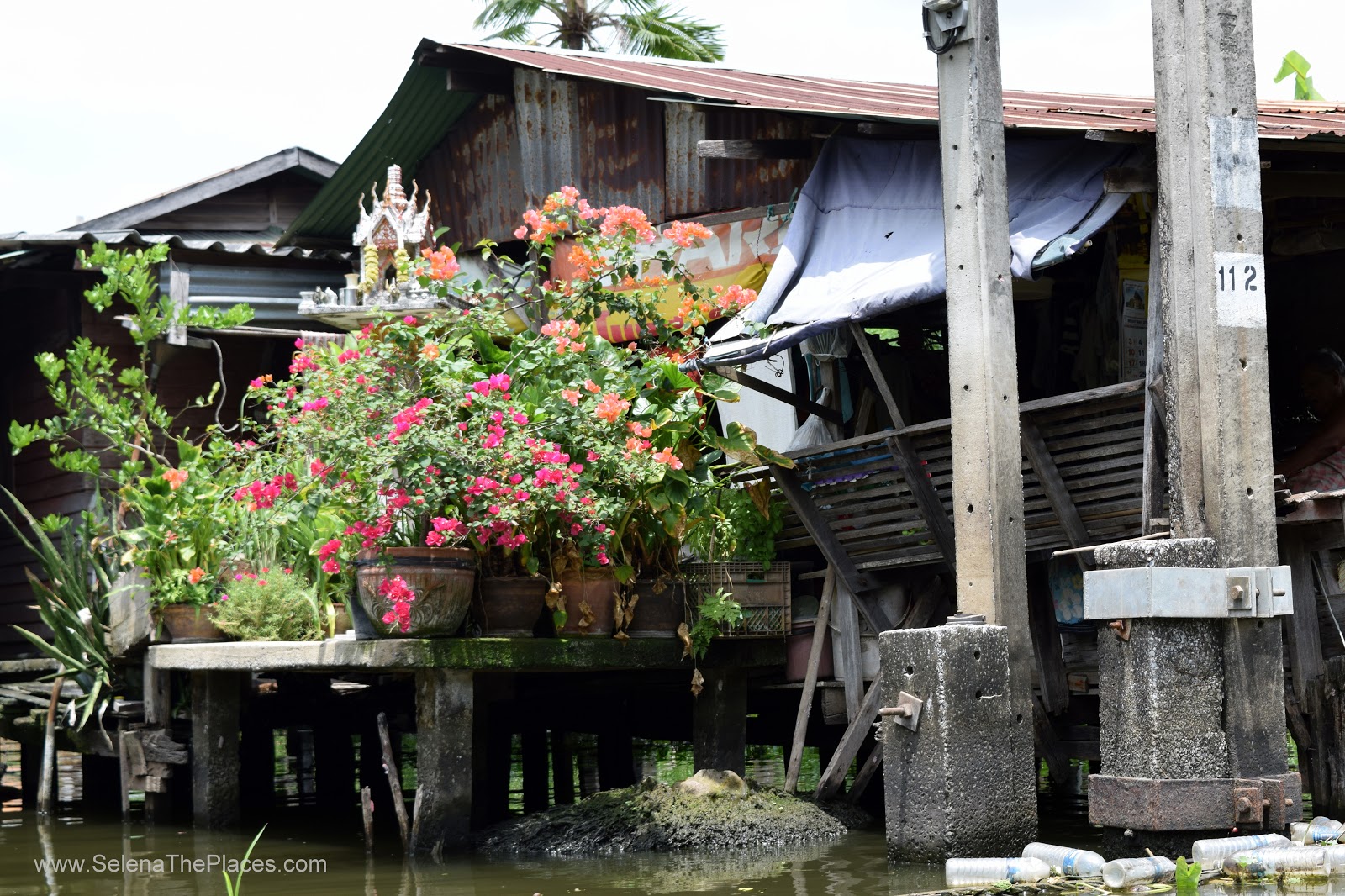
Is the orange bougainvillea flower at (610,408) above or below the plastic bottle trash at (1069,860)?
above

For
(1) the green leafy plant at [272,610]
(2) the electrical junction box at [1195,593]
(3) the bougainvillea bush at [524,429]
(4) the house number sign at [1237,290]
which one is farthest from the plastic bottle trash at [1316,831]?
(1) the green leafy plant at [272,610]

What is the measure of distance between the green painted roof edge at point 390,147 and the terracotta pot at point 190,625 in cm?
480

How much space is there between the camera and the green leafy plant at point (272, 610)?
989 cm

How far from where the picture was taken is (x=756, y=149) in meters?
10.0

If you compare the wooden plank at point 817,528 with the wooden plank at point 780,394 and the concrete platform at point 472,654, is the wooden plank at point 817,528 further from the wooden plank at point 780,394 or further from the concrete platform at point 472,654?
the concrete platform at point 472,654

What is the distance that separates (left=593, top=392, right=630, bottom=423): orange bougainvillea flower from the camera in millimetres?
8359

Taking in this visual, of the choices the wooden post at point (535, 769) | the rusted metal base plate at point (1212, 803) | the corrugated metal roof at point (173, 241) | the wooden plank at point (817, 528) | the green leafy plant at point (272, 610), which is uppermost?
the corrugated metal roof at point (173, 241)

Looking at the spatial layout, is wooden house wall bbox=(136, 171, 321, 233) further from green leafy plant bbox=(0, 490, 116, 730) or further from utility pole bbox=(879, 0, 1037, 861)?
utility pole bbox=(879, 0, 1037, 861)

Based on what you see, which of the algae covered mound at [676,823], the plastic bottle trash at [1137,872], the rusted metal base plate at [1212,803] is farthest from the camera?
the algae covered mound at [676,823]

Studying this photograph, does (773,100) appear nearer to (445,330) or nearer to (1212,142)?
(445,330)

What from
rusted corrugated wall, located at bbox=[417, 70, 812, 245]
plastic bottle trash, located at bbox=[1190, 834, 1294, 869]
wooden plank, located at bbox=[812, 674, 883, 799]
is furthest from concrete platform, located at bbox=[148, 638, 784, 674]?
plastic bottle trash, located at bbox=[1190, 834, 1294, 869]

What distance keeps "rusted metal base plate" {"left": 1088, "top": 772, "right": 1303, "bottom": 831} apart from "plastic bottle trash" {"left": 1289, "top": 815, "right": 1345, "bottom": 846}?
0.11 meters

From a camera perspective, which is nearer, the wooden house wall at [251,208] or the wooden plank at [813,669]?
the wooden plank at [813,669]

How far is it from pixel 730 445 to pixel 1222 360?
122 inches
